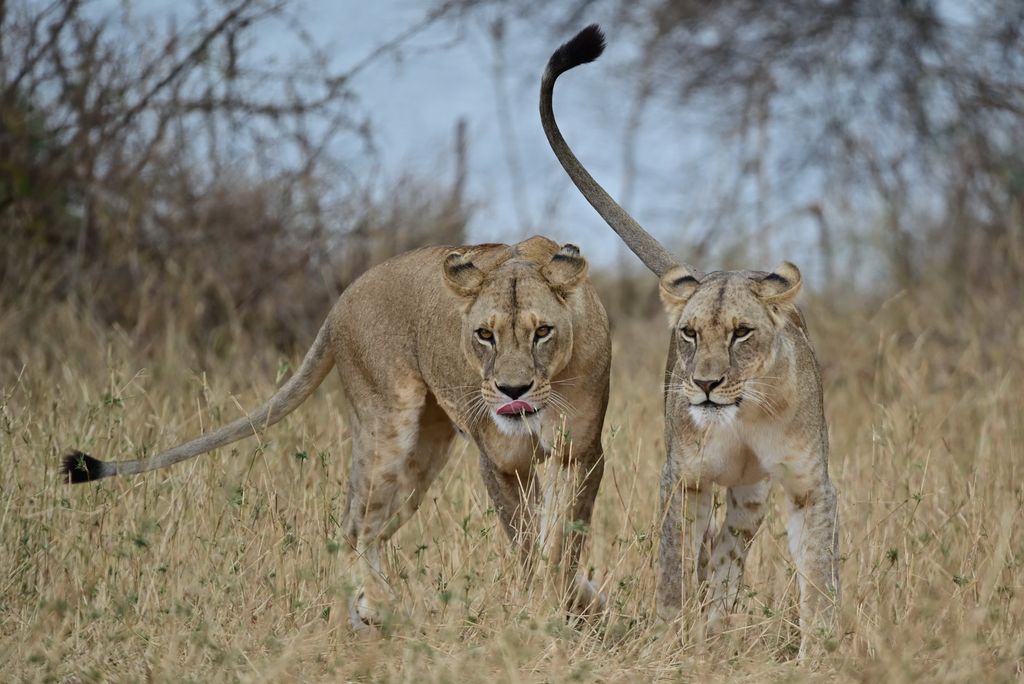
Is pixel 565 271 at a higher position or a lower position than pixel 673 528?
higher

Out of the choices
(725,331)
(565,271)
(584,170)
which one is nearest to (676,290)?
(725,331)

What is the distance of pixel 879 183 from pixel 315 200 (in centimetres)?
564

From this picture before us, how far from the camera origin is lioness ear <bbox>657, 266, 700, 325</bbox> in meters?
4.29

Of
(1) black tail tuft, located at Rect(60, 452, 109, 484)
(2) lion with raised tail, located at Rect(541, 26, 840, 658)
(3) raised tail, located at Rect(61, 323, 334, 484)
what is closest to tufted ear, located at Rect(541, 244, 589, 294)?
(2) lion with raised tail, located at Rect(541, 26, 840, 658)

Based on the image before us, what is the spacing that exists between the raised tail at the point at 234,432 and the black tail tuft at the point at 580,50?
1425mm

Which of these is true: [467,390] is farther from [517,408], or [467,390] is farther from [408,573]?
[408,573]

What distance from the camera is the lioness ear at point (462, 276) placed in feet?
15.2

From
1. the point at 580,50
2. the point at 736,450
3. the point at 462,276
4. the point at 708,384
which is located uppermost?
the point at 580,50

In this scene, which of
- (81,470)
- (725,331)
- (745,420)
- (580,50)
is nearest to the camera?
(725,331)

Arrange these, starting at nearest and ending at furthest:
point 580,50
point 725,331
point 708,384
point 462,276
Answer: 1. point 708,384
2. point 725,331
3. point 462,276
4. point 580,50

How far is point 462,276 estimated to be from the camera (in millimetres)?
4648

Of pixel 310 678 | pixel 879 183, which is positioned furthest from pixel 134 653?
pixel 879 183

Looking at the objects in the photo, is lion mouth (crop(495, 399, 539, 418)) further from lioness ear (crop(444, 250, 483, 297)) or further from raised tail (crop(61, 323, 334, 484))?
raised tail (crop(61, 323, 334, 484))

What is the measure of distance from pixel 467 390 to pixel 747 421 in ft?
3.49
